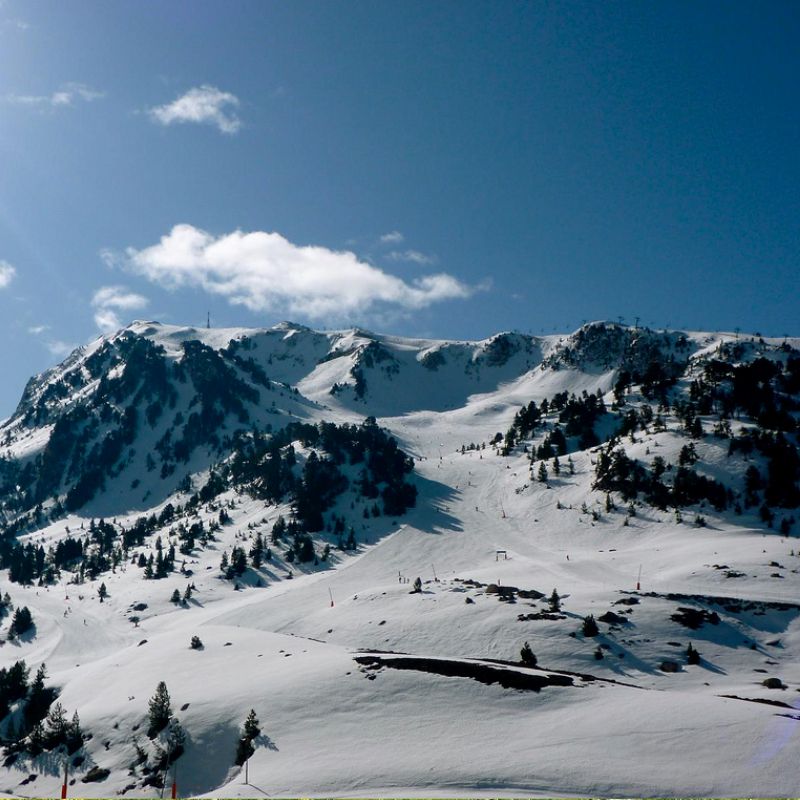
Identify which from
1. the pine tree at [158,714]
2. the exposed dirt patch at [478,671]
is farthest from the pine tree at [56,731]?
the exposed dirt patch at [478,671]

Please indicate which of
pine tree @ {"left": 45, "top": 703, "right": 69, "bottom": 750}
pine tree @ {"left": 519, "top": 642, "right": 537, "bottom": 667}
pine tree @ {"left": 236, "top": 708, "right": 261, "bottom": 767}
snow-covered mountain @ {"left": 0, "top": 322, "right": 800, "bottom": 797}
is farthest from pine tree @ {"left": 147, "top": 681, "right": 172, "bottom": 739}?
pine tree @ {"left": 519, "top": 642, "right": 537, "bottom": 667}

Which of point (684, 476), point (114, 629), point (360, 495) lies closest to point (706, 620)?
point (684, 476)

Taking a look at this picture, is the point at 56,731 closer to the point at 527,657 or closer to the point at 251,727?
the point at 251,727

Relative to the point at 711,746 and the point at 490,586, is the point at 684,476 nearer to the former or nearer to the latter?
the point at 490,586

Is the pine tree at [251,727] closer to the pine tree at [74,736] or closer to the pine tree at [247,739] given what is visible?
the pine tree at [247,739]

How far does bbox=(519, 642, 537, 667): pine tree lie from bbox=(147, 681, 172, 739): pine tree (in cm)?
4053

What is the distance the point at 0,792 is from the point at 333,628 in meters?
47.4

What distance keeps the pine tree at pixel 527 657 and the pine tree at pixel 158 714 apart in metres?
40.5

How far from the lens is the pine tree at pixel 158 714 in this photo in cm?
6900

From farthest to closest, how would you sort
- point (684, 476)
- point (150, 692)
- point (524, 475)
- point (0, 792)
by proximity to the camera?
point (524, 475)
point (684, 476)
point (150, 692)
point (0, 792)

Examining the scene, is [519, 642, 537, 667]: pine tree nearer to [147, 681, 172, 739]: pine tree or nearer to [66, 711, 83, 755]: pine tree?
[147, 681, 172, 739]: pine tree

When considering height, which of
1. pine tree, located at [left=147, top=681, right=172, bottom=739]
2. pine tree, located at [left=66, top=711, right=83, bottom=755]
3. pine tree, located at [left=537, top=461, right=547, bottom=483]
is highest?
pine tree, located at [left=537, top=461, right=547, bottom=483]

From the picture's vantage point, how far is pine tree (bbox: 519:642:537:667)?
249ft

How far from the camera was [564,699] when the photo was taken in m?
61.2
